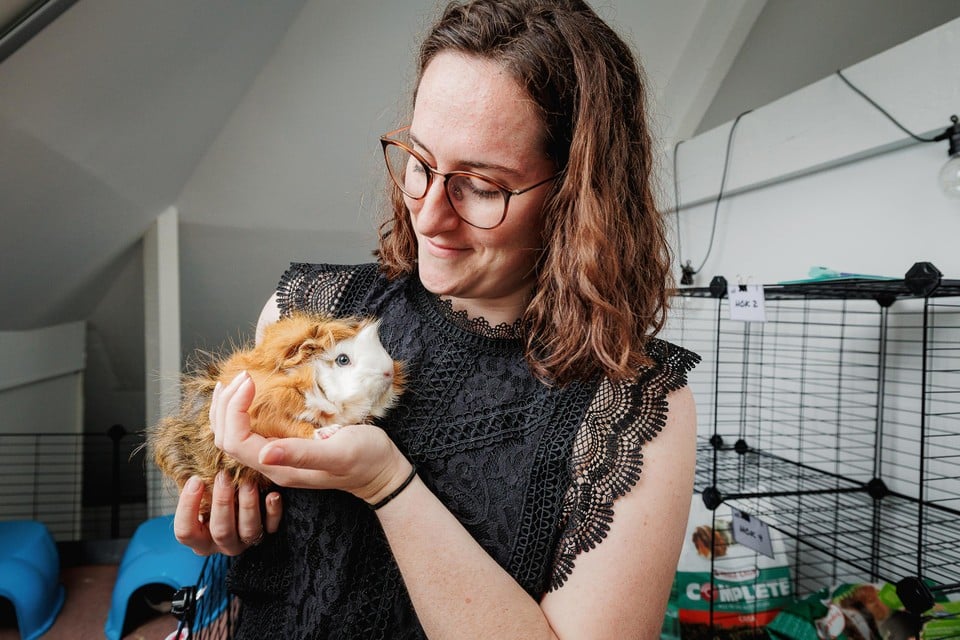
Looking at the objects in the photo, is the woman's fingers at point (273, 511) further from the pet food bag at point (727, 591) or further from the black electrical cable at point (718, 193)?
the black electrical cable at point (718, 193)

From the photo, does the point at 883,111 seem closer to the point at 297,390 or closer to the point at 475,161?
the point at 475,161

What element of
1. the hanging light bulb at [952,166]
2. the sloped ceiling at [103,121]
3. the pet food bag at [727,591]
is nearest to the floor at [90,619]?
the sloped ceiling at [103,121]

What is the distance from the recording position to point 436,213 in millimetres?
729

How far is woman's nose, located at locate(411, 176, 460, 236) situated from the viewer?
728 mm

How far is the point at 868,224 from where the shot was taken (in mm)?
1571

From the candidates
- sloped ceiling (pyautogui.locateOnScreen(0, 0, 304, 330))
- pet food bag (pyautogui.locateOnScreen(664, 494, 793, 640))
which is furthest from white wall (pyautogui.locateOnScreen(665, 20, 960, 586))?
sloped ceiling (pyautogui.locateOnScreen(0, 0, 304, 330))

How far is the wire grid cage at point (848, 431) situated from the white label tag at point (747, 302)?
2.6 inches

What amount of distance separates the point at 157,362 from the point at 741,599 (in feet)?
7.23

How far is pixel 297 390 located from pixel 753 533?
1.13m

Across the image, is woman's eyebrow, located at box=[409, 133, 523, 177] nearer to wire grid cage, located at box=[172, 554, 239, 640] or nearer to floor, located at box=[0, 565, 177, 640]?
wire grid cage, located at box=[172, 554, 239, 640]

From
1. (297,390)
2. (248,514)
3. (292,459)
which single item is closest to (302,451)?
(292,459)

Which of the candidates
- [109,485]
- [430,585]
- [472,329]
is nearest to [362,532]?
[430,585]

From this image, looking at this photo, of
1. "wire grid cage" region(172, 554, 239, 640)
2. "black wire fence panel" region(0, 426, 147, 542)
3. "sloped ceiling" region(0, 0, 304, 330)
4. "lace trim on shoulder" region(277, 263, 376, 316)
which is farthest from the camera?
"black wire fence panel" region(0, 426, 147, 542)

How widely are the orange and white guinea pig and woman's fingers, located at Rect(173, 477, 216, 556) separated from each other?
2 cm
